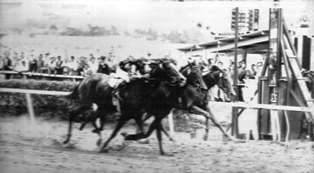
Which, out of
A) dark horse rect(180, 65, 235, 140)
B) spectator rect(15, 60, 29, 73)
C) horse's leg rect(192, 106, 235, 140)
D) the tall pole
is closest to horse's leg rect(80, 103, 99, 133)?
spectator rect(15, 60, 29, 73)

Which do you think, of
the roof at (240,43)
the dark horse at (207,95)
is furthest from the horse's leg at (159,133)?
the roof at (240,43)

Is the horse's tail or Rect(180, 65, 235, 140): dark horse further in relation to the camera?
the horse's tail

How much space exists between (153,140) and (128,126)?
0.30 metres

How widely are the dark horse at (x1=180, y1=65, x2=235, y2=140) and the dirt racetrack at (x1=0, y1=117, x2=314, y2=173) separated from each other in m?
0.15

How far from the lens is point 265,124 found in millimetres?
5379

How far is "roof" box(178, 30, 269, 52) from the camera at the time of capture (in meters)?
5.30

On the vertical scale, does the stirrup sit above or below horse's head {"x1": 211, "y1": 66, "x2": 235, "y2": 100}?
below

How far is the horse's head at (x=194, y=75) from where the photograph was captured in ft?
17.7

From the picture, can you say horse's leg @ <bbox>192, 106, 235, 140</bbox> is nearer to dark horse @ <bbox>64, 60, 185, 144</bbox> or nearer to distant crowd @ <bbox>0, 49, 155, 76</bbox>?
dark horse @ <bbox>64, 60, 185, 144</bbox>

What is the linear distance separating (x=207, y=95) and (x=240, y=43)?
2.03 feet

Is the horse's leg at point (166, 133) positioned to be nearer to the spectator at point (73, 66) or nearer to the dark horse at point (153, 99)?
the dark horse at point (153, 99)

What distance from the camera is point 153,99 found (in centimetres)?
555

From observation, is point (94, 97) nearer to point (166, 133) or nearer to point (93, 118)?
point (93, 118)

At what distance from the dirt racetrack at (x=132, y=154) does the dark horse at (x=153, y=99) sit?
0.40 ft
